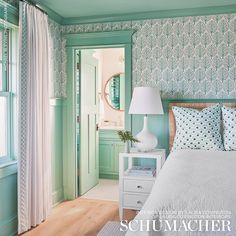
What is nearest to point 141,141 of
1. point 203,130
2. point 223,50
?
point 203,130

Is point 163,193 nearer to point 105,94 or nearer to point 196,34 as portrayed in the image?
point 196,34

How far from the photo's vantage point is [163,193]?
60.2 inches

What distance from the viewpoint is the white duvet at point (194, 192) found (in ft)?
4.40

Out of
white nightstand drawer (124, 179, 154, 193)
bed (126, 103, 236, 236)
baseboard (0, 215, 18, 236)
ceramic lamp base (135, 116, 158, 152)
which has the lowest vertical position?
baseboard (0, 215, 18, 236)

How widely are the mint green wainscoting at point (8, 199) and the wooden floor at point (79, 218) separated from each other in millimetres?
184

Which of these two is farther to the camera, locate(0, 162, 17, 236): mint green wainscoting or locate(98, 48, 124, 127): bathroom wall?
locate(98, 48, 124, 127): bathroom wall

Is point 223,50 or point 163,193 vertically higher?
point 223,50

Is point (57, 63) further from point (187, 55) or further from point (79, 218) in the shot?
point (79, 218)

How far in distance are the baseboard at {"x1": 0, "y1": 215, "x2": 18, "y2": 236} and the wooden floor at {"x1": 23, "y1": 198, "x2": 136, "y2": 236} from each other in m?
0.13

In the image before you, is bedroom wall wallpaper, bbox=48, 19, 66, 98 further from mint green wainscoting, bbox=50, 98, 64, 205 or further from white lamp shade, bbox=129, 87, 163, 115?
white lamp shade, bbox=129, 87, 163, 115

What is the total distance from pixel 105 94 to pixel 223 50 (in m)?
2.46

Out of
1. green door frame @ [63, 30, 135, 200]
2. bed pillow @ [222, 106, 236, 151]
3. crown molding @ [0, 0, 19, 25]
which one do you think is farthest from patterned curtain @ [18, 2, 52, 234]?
bed pillow @ [222, 106, 236, 151]

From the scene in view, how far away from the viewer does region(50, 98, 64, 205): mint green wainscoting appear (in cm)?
372

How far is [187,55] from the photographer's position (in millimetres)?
3561
